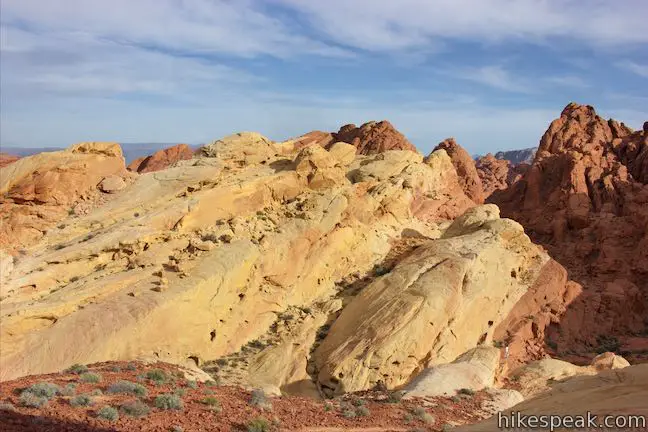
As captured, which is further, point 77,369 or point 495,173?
point 495,173

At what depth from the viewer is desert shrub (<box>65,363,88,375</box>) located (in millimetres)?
17619

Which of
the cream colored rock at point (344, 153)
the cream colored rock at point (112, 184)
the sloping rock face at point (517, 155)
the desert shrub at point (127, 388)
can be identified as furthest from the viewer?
the sloping rock face at point (517, 155)

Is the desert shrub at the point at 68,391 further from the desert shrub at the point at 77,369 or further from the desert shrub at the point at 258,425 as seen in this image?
the desert shrub at the point at 258,425

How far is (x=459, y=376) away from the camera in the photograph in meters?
21.4

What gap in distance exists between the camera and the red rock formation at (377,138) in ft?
171

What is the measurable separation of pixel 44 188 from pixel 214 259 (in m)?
8.74

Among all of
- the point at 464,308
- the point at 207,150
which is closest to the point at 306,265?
the point at 464,308

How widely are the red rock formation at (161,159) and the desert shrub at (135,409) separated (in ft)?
178

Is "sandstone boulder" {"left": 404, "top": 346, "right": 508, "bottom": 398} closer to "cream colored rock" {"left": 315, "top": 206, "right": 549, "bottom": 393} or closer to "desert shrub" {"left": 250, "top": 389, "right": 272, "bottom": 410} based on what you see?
"cream colored rock" {"left": 315, "top": 206, "right": 549, "bottom": 393}

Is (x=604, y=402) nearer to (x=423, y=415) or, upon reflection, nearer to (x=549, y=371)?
(x=423, y=415)

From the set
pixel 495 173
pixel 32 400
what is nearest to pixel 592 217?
pixel 32 400

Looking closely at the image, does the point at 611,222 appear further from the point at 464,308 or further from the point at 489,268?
the point at 464,308

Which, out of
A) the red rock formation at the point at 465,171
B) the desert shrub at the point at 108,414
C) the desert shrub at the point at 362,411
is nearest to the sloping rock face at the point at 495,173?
the red rock formation at the point at 465,171

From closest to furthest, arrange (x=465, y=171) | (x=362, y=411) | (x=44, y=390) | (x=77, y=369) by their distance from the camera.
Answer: (x=44, y=390) < (x=362, y=411) < (x=77, y=369) < (x=465, y=171)
